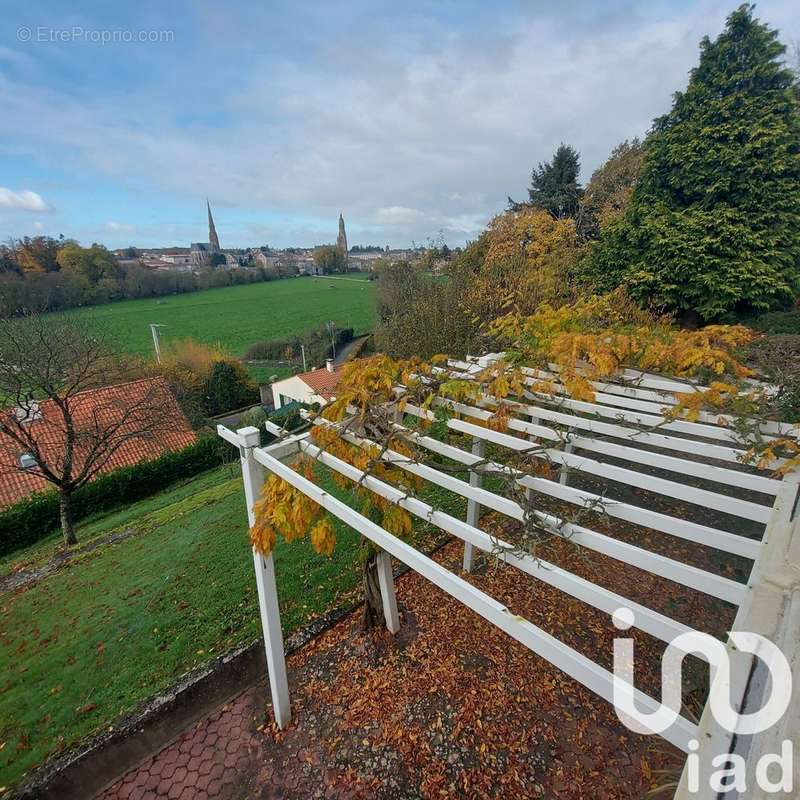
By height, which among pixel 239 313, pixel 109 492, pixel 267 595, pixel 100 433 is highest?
pixel 267 595

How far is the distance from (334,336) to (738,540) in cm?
3116

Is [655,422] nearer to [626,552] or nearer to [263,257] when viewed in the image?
[626,552]

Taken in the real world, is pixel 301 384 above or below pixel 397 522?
below

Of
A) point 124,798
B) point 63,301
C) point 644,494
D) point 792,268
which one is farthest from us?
point 63,301

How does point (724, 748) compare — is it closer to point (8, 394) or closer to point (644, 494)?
point (644, 494)

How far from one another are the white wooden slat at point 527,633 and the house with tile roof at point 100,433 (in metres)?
10.7

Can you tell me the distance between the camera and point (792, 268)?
902cm

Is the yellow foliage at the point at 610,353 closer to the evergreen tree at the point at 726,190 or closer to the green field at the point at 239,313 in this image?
the evergreen tree at the point at 726,190

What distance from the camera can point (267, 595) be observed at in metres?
3.01

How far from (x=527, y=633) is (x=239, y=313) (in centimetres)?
4829

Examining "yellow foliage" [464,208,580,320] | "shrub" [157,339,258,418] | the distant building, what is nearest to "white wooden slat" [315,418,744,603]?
"yellow foliage" [464,208,580,320]

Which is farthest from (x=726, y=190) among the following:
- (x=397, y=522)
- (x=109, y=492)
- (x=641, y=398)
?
(x=109, y=492)

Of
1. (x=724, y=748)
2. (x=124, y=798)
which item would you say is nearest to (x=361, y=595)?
(x=124, y=798)

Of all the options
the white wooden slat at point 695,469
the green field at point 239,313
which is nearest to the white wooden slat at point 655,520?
the white wooden slat at point 695,469
